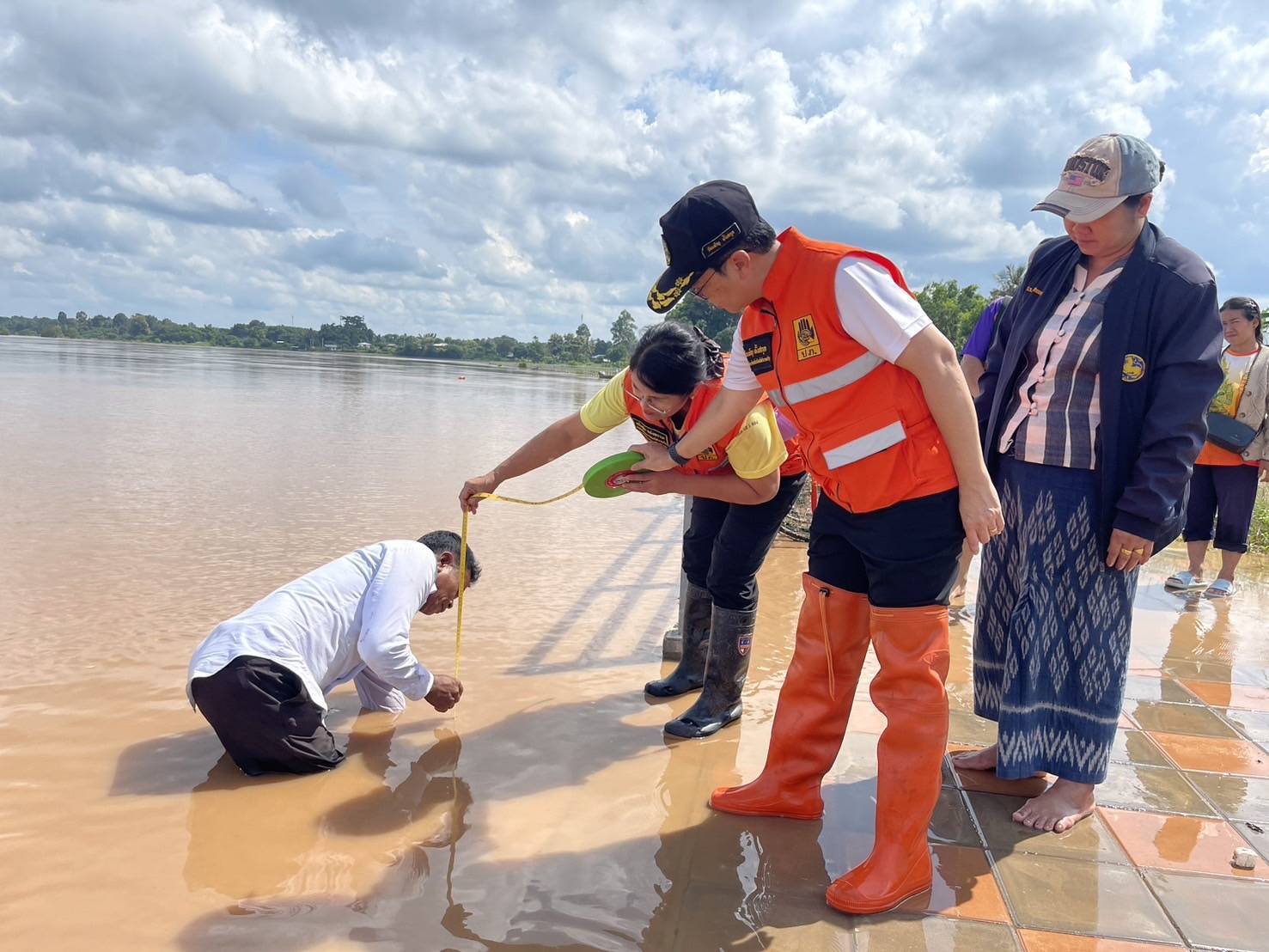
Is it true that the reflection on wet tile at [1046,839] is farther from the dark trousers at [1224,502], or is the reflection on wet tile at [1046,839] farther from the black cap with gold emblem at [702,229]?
the dark trousers at [1224,502]

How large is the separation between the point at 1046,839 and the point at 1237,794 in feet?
3.25

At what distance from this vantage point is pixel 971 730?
12.4 ft

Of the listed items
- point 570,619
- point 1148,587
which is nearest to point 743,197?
point 570,619

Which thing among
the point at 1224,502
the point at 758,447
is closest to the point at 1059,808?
the point at 758,447

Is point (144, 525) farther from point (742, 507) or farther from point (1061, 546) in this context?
point (1061, 546)

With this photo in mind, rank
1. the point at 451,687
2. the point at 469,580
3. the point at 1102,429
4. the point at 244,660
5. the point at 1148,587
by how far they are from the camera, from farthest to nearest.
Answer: the point at 1148,587 → the point at 469,580 → the point at 451,687 → the point at 244,660 → the point at 1102,429

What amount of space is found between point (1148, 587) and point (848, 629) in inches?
206

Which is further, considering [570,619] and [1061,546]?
[570,619]

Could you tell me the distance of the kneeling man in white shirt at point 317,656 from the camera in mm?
3176

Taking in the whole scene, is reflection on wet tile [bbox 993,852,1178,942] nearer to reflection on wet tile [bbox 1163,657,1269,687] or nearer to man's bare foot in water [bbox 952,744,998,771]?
man's bare foot in water [bbox 952,744,998,771]

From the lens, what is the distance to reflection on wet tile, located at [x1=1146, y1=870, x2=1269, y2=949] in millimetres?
2391

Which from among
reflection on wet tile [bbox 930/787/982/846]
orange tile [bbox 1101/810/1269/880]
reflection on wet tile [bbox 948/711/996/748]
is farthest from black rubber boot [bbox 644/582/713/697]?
orange tile [bbox 1101/810/1269/880]

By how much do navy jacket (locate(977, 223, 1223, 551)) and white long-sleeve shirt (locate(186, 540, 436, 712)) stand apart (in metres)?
2.55

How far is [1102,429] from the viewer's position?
111 inches
